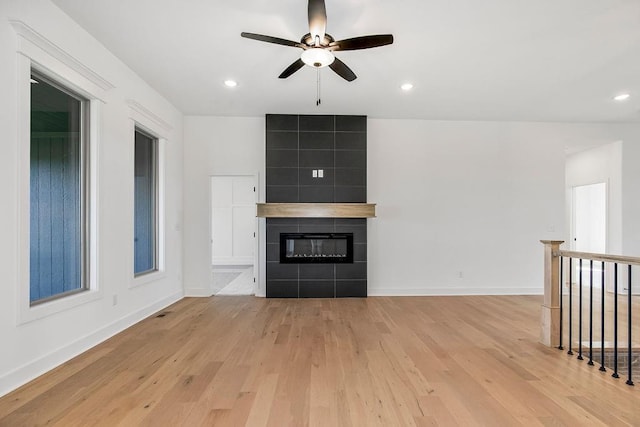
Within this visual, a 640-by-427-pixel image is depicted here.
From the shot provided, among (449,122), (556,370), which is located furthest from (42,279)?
(449,122)

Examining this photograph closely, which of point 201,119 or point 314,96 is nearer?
point 314,96

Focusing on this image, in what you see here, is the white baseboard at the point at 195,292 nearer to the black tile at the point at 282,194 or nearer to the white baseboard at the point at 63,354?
the white baseboard at the point at 63,354

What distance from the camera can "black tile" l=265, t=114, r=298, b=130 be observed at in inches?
197

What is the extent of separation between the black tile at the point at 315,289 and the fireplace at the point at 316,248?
348 millimetres

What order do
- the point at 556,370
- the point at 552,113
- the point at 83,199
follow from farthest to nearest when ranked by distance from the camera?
the point at 552,113 < the point at 83,199 < the point at 556,370

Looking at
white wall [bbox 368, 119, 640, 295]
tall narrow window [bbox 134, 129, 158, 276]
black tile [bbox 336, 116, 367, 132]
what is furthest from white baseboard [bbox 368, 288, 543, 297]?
tall narrow window [bbox 134, 129, 158, 276]

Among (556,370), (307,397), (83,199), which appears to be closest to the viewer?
(307,397)

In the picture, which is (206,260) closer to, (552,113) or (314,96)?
(314,96)

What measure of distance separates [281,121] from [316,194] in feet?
4.27

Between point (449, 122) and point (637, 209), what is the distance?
3416 millimetres

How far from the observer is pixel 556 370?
253 centimetres

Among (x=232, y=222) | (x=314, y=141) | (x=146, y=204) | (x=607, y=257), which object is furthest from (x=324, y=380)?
(x=232, y=222)

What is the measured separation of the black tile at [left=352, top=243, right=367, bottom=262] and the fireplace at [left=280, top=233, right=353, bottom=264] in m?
0.06

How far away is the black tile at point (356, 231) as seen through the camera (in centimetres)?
505
